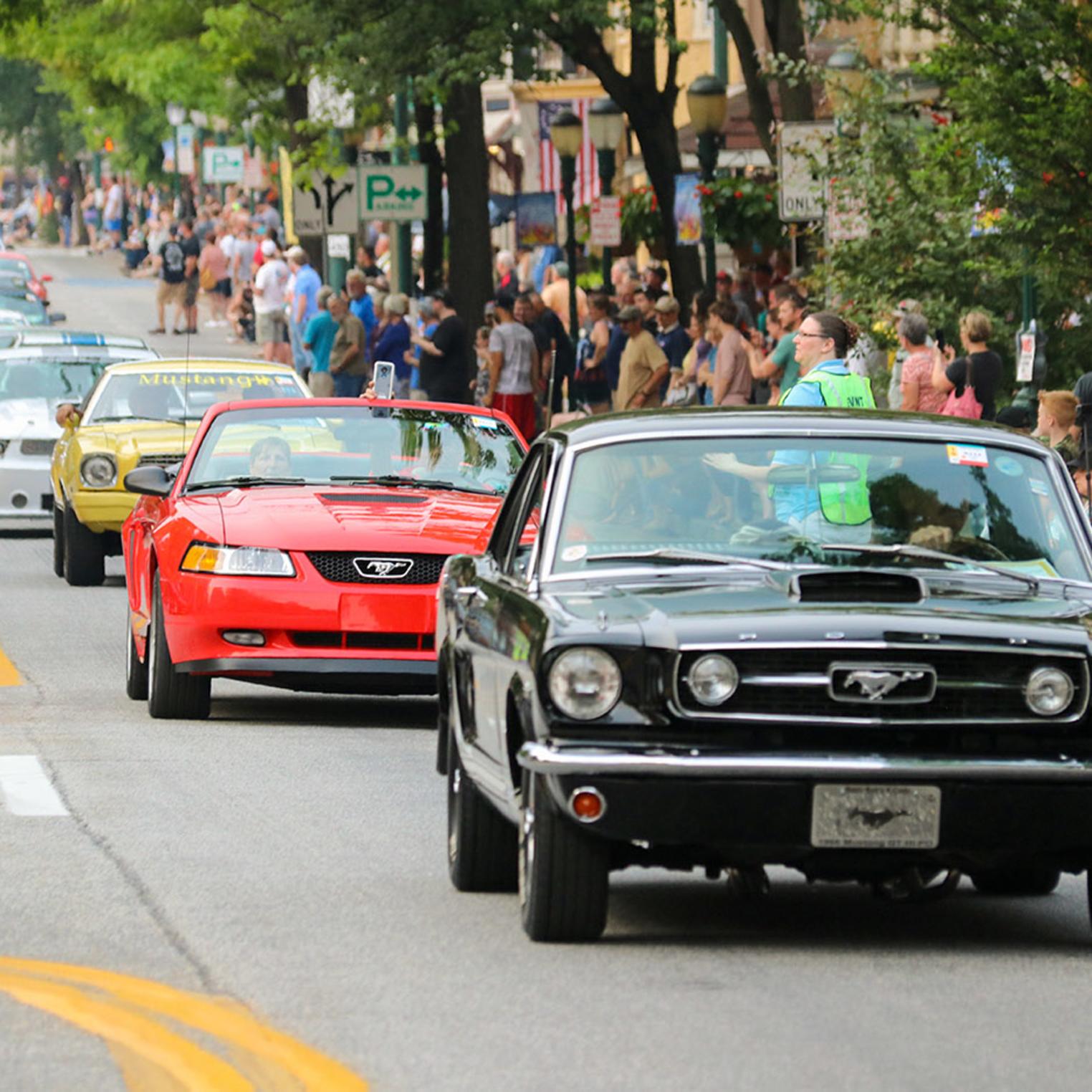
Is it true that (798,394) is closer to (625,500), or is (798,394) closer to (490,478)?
(490,478)

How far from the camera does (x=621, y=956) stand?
7.79 meters

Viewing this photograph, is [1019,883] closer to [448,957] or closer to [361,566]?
[448,957]

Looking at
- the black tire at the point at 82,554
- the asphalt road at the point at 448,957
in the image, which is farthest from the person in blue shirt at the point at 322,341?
the asphalt road at the point at 448,957

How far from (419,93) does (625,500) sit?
72.7 ft

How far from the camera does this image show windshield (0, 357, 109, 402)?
25.3 meters

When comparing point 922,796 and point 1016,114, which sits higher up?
point 1016,114

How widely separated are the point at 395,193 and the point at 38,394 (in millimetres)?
11924

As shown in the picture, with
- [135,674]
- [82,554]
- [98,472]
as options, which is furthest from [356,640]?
[82,554]

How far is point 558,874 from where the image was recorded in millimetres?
7750

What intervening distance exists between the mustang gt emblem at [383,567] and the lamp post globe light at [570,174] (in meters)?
21.7

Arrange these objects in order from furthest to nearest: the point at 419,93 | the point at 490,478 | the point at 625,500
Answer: the point at 419,93 → the point at 490,478 → the point at 625,500

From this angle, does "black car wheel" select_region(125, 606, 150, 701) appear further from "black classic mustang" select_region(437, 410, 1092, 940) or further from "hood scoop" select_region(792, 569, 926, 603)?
"hood scoop" select_region(792, 569, 926, 603)

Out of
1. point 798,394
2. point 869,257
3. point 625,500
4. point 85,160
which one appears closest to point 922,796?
point 625,500

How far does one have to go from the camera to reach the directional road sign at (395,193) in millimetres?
36469
